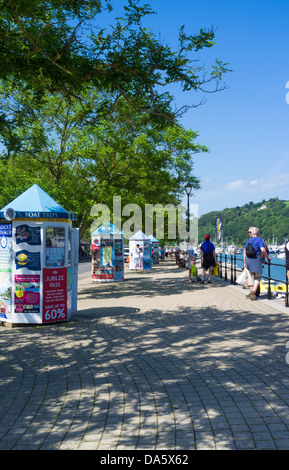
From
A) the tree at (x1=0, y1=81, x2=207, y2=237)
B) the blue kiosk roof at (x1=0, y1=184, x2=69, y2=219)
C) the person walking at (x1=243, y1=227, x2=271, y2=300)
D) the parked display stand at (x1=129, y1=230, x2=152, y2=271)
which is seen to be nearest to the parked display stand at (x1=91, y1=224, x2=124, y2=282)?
the tree at (x1=0, y1=81, x2=207, y2=237)

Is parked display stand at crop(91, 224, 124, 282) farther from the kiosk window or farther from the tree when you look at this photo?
the kiosk window

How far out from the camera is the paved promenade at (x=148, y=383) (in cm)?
373

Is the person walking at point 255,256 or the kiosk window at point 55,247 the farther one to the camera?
the person walking at point 255,256

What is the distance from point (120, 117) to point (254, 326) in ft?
38.0

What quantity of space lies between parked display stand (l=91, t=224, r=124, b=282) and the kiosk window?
38.4 ft

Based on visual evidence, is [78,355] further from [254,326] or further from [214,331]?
[254,326]

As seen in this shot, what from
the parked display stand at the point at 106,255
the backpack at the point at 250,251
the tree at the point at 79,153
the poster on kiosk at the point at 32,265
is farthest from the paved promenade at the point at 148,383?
the parked display stand at the point at 106,255

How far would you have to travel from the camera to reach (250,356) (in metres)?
6.15

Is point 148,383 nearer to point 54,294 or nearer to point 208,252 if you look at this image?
point 54,294

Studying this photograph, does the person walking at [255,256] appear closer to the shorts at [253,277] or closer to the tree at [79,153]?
the shorts at [253,277]

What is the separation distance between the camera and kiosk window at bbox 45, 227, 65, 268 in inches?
367

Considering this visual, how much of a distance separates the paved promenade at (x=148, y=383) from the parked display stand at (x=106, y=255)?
11723mm
